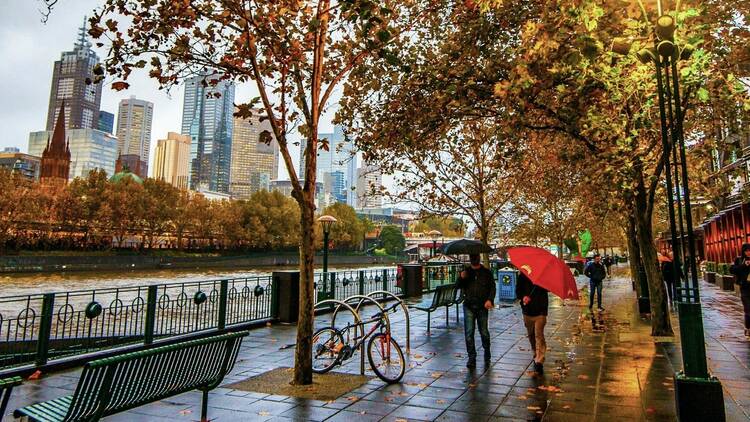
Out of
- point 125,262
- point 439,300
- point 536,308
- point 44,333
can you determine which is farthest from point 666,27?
point 125,262

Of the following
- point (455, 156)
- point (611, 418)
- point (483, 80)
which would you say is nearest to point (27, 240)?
point (455, 156)

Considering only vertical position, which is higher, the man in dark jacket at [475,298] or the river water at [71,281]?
the man in dark jacket at [475,298]

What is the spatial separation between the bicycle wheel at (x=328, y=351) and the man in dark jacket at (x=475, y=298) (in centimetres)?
217

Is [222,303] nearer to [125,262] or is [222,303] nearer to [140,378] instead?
[140,378]

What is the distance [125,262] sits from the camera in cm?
5606

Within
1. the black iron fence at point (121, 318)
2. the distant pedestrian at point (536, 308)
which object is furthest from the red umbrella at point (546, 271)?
the black iron fence at point (121, 318)

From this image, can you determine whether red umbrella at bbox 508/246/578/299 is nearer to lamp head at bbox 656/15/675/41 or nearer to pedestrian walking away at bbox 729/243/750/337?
lamp head at bbox 656/15/675/41

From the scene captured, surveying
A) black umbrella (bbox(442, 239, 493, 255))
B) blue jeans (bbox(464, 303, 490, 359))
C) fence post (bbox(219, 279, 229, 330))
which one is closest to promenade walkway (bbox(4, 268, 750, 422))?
blue jeans (bbox(464, 303, 490, 359))

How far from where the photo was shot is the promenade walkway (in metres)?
5.57

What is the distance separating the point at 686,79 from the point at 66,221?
6723 cm

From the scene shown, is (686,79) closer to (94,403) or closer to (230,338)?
(230,338)

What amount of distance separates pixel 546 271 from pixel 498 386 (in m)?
1.91

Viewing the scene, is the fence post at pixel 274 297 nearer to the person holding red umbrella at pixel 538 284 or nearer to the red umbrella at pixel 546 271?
the person holding red umbrella at pixel 538 284

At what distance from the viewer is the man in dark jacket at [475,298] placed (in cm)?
801
